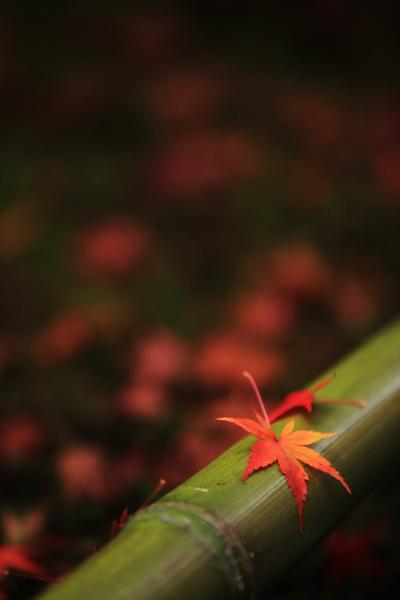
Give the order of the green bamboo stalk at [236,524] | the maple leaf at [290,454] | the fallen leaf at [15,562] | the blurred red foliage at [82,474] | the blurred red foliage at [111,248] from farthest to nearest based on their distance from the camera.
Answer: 1. the blurred red foliage at [111,248]
2. the blurred red foliage at [82,474]
3. the fallen leaf at [15,562]
4. the maple leaf at [290,454]
5. the green bamboo stalk at [236,524]

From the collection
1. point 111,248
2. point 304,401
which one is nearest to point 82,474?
point 304,401

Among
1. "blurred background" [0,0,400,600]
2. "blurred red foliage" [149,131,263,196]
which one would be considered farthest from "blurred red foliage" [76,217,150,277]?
"blurred red foliage" [149,131,263,196]

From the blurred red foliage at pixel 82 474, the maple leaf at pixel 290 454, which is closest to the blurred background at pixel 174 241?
the blurred red foliage at pixel 82 474

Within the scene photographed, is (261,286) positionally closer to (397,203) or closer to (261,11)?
(397,203)

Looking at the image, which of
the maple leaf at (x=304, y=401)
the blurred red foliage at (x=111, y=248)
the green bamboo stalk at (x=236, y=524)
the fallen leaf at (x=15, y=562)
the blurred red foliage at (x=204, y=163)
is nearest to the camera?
the green bamboo stalk at (x=236, y=524)

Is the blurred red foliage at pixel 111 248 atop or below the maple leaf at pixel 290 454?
below

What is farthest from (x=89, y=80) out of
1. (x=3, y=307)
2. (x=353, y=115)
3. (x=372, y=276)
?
(x=372, y=276)

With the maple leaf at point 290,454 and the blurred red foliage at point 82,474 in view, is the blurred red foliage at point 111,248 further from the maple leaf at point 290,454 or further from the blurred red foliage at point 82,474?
the maple leaf at point 290,454

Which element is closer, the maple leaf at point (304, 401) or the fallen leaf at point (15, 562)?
the maple leaf at point (304, 401)
